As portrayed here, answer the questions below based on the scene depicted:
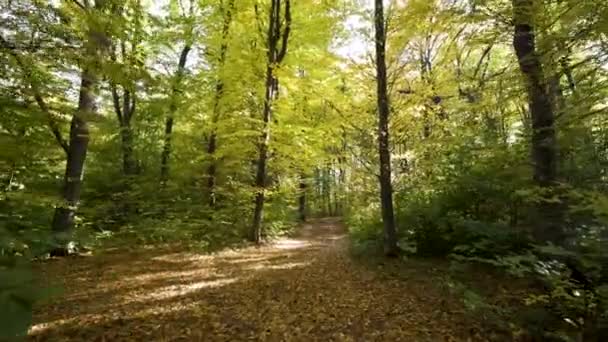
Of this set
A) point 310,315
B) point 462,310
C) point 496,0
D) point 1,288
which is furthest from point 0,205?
point 496,0

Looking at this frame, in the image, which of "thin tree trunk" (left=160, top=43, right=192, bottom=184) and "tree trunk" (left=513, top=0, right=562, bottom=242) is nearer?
"tree trunk" (left=513, top=0, right=562, bottom=242)

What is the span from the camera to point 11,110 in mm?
5121

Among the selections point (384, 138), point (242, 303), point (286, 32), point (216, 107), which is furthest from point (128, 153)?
point (242, 303)

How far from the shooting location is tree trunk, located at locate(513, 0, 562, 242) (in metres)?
5.14

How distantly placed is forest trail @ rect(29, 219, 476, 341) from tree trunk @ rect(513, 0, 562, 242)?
5.66 ft

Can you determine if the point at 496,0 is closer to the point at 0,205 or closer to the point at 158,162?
the point at 0,205

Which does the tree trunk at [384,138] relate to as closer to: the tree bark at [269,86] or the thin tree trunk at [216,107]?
the tree bark at [269,86]

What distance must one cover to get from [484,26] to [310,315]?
4.55 m

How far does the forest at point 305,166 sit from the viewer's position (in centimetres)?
438

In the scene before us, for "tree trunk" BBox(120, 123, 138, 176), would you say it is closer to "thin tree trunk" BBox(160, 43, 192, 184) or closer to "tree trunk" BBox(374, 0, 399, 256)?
"thin tree trunk" BBox(160, 43, 192, 184)

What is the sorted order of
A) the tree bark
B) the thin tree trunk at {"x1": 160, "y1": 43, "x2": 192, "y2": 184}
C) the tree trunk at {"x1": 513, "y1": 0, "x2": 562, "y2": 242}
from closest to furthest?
the tree trunk at {"x1": 513, "y1": 0, "x2": 562, "y2": 242}
the tree bark
the thin tree trunk at {"x1": 160, "y1": 43, "x2": 192, "y2": 184}

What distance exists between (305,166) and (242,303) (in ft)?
25.5

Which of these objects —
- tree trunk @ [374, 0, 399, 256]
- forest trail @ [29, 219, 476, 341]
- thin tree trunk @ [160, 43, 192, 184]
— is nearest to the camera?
forest trail @ [29, 219, 476, 341]

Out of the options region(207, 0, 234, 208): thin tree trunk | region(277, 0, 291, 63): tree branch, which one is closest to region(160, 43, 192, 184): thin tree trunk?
Result: region(207, 0, 234, 208): thin tree trunk
